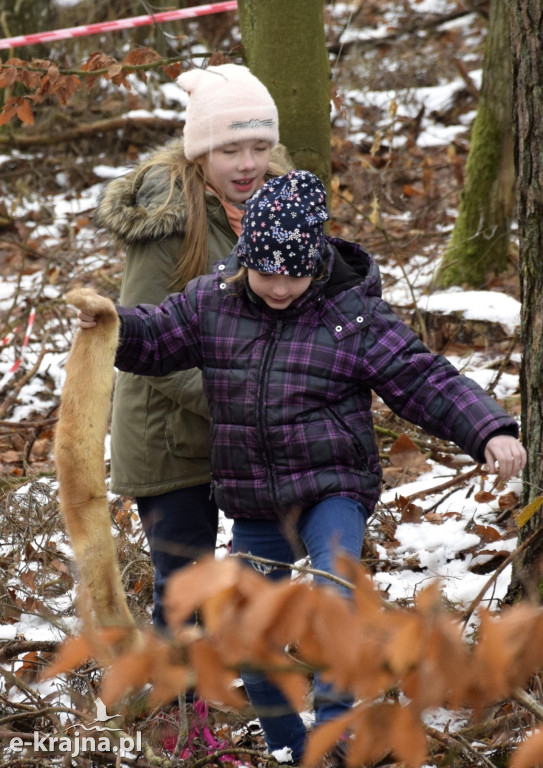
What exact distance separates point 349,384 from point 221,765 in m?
1.13

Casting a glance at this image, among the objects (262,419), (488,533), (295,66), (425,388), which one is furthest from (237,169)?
(488,533)

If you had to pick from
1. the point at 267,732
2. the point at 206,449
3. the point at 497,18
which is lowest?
the point at 267,732

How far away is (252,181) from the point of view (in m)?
3.10

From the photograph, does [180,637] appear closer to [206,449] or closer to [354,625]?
[354,625]

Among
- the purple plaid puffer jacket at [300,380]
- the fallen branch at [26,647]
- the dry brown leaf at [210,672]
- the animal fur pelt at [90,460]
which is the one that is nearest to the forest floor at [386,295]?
the fallen branch at [26,647]

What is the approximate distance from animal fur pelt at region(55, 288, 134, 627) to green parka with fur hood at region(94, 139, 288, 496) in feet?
1.46

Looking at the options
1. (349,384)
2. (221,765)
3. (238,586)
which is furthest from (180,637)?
(349,384)

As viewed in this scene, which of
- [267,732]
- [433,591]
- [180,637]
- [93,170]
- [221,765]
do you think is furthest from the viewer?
[93,170]

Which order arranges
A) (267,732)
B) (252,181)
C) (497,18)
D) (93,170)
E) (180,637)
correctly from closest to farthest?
(180,637) → (267,732) → (252,181) → (497,18) → (93,170)

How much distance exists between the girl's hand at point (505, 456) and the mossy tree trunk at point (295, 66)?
1953 millimetres

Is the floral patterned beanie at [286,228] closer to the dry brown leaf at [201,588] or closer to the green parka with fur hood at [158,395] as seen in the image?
the green parka with fur hood at [158,395]

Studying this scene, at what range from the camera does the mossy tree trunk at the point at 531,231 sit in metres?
2.78

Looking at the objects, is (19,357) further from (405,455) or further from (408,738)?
(408,738)

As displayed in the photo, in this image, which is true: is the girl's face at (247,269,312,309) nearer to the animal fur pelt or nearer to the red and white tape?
the animal fur pelt
